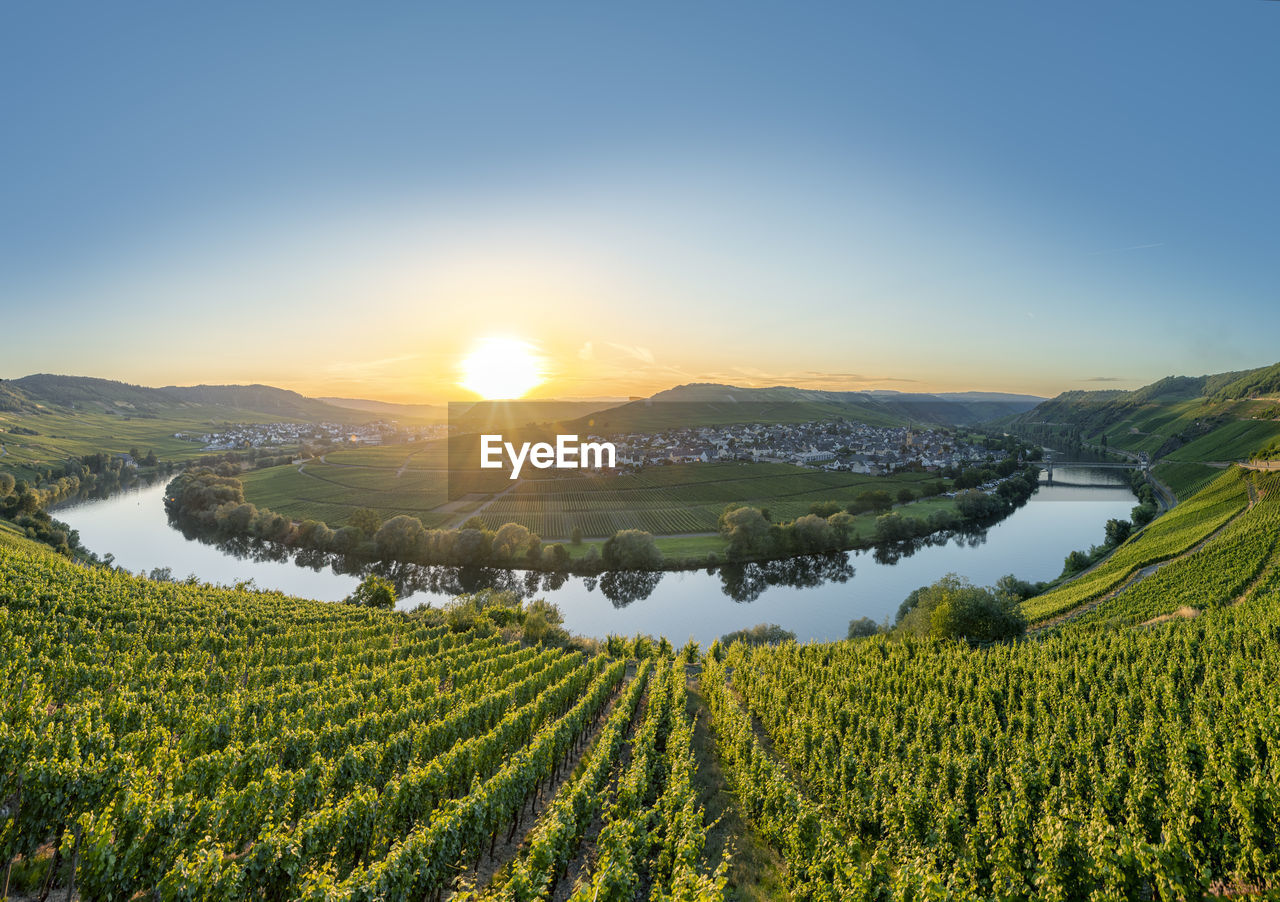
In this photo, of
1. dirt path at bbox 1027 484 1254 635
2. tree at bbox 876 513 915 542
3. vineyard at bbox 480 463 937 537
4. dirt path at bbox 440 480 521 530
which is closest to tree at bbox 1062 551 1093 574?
dirt path at bbox 1027 484 1254 635

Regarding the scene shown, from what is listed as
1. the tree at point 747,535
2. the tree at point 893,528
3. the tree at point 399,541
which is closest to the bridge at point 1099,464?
the tree at point 893,528

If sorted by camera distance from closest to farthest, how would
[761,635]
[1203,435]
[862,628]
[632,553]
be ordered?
[761,635] → [862,628] → [632,553] → [1203,435]

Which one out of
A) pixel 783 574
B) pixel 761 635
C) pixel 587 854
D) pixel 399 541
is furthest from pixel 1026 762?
pixel 399 541

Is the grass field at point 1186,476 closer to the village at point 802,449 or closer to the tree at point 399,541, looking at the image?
the village at point 802,449

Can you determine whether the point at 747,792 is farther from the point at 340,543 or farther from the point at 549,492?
the point at 549,492

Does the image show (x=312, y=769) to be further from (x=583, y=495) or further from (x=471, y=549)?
(x=583, y=495)

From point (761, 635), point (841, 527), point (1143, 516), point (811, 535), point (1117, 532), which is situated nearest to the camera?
point (761, 635)

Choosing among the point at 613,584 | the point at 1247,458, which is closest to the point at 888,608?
the point at 613,584

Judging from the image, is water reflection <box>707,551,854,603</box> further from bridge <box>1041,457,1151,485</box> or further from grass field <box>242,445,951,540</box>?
bridge <box>1041,457,1151,485</box>
